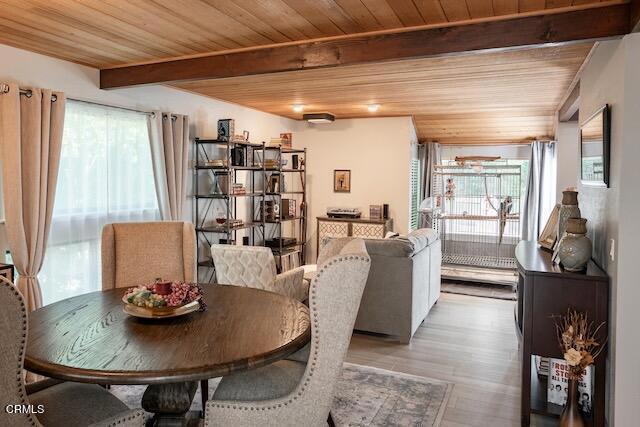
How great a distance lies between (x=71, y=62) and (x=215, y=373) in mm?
3299

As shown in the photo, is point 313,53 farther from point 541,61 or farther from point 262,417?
point 262,417

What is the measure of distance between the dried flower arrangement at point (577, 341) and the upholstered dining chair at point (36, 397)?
2.13 m

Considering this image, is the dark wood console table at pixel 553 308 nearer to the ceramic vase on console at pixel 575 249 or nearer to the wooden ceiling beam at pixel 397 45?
the ceramic vase on console at pixel 575 249

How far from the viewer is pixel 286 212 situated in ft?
21.9

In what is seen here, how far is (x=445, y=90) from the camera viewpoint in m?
4.73

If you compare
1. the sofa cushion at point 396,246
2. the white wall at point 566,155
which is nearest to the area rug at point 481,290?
the white wall at point 566,155

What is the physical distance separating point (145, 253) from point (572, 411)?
2761 mm

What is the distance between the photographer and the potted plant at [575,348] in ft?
8.08

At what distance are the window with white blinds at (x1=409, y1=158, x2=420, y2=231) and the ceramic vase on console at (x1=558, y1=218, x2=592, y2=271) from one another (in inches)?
154

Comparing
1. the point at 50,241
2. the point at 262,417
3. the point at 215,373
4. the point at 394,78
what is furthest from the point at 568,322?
the point at 50,241

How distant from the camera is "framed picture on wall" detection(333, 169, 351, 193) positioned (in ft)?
22.8

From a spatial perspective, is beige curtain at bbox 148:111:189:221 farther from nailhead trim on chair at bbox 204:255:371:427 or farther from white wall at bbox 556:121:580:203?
white wall at bbox 556:121:580:203

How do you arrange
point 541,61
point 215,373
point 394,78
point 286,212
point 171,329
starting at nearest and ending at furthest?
point 215,373, point 171,329, point 541,61, point 394,78, point 286,212

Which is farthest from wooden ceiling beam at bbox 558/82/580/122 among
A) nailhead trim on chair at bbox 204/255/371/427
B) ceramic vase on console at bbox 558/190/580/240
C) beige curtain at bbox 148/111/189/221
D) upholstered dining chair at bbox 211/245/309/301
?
beige curtain at bbox 148/111/189/221
